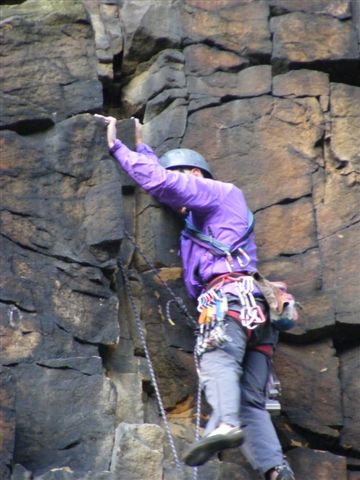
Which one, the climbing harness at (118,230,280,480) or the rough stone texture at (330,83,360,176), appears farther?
the rough stone texture at (330,83,360,176)

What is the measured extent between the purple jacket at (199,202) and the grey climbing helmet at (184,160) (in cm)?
34

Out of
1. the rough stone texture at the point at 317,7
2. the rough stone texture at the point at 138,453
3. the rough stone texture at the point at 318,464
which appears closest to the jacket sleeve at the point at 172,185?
the rough stone texture at the point at 138,453

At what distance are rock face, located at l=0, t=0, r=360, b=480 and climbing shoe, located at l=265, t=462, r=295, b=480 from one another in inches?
10.3

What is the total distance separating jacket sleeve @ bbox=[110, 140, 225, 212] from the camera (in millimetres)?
9430

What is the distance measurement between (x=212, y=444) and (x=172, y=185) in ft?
6.47

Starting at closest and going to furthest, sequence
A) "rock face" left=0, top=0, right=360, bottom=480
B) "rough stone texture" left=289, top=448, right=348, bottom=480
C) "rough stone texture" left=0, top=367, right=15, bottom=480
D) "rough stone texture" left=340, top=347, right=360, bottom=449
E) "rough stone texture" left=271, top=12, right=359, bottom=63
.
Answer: "rough stone texture" left=0, top=367, right=15, bottom=480 < "rock face" left=0, top=0, right=360, bottom=480 < "rough stone texture" left=289, top=448, right=348, bottom=480 < "rough stone texture" left=340, top=347, right=360, bottom=449 < "rough stone texture" left=271, top=12, right=359, bottom=63

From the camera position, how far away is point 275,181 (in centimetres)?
1040

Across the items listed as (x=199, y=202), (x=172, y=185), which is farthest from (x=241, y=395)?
(x=172, y=185)

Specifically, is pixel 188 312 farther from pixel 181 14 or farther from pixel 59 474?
pixel 181 14

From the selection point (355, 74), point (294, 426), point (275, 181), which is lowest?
point (294, 426)

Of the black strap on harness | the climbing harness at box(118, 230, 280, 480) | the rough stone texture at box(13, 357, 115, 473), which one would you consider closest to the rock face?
the rough stone texture at box(13, 357, 115, 473)

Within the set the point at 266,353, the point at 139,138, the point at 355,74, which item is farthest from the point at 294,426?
the point at 355,74

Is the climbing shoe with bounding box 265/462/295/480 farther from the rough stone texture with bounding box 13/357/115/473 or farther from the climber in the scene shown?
the rough stone texture with bounding box 13/357/115/473

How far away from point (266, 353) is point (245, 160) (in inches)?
71.7
